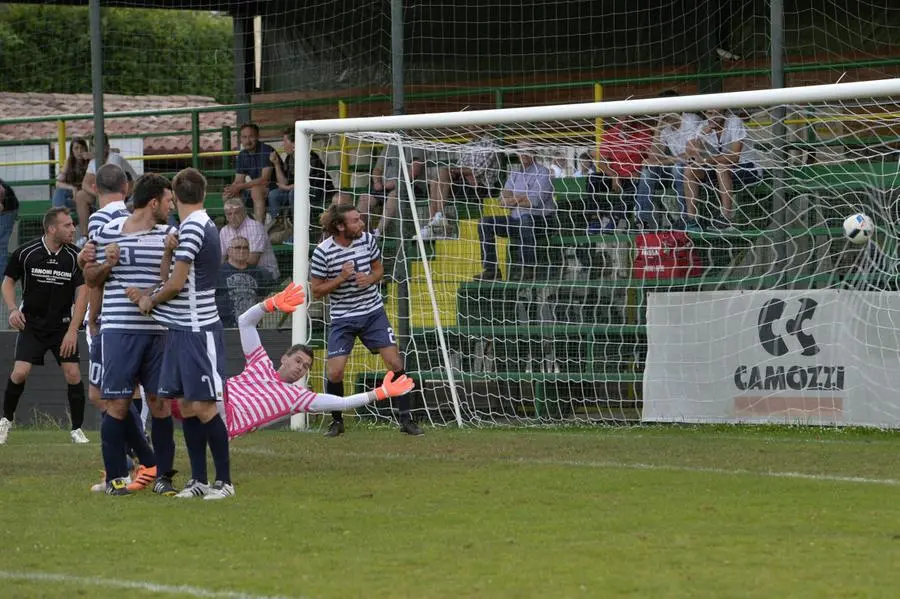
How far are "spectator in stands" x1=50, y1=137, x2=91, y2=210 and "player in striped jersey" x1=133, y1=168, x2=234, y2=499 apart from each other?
10.3 metres

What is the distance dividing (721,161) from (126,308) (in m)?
6.42

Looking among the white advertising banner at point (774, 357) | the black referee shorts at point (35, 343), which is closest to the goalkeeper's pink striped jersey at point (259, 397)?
the black referee shorts at point (35, 343)

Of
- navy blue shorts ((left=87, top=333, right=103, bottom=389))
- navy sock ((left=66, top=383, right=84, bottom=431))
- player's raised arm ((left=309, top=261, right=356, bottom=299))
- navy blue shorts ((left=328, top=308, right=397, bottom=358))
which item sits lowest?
navy sock ((left=66, top=383, right=84, bottom=431))

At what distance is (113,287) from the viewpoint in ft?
27.4

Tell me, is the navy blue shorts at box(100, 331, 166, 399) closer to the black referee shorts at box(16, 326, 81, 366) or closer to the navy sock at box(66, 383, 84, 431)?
the navy sock at box(66, 383, 84, 431)

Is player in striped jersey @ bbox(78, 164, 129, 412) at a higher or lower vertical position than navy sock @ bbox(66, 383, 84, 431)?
higher

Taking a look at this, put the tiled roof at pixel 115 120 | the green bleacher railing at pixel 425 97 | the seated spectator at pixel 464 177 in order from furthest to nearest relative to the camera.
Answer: the tiled roof at pixel 115 120 → the green bleacher railing at pixel 425 97 → the seated spectator at pixel 464 177

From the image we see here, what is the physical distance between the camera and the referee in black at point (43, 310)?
1272 centimetres

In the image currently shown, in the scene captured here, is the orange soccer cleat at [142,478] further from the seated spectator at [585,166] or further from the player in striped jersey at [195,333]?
the seated spectator at [585,166]

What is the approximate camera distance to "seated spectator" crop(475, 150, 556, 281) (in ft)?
44.6

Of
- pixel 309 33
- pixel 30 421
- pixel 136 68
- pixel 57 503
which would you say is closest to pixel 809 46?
pixel 309 33

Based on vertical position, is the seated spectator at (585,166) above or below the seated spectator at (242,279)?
above

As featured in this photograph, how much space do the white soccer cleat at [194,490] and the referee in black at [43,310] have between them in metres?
4.49

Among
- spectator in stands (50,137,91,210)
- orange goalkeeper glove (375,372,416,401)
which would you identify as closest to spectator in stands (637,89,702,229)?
orange goalkeeper glove (375,372,416,401)
